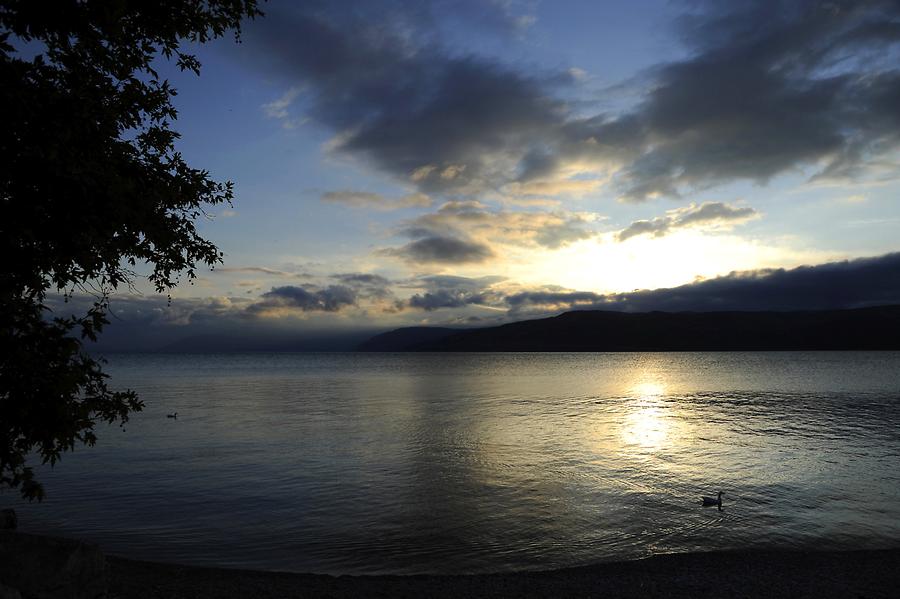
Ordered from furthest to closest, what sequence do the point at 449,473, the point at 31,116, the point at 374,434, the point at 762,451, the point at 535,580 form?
the point at 374,434, the point at 762,451, the point at 449,473, the point at 535,580, the point at 31,116

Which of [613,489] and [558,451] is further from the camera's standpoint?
[558,451]

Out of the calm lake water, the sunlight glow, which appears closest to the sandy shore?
the calm lake water

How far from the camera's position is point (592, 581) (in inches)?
704

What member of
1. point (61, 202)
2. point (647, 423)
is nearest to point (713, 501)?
point (61, 202)

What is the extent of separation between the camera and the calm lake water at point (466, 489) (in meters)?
22.5

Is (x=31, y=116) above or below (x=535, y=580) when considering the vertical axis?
above

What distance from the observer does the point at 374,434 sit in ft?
174

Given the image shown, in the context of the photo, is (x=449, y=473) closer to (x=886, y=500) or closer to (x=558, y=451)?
(x=558, y=451)

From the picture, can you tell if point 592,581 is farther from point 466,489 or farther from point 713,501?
point 466,489

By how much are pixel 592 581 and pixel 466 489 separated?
1472 cm

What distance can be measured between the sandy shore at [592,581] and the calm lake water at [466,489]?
71.4 inches

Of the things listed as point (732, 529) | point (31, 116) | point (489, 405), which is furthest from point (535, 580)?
point (489, 405)

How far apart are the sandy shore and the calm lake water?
181cm

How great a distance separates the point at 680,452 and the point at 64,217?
45.7m
